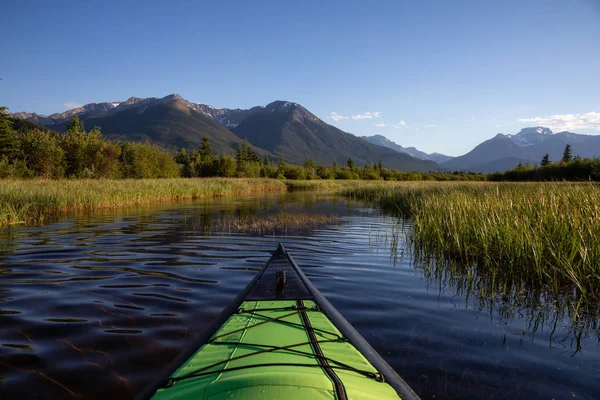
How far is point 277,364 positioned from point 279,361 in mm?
110

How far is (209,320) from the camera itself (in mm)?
4539

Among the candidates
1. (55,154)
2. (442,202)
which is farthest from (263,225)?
(55,154)

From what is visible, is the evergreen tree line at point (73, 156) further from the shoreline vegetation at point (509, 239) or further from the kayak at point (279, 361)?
the kayak at point (279, 361)

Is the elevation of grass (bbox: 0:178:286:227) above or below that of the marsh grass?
above

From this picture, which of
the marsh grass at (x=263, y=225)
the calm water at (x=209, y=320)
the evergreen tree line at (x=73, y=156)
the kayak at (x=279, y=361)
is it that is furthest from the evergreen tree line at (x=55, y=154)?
the kayak at (x=279, y=361)

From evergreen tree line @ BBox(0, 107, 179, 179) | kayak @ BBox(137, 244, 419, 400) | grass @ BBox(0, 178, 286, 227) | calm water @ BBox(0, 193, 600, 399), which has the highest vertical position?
evergreen tree line @ BBox(0, 107, 179, 179)

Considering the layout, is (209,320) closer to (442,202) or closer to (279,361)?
(279,361)

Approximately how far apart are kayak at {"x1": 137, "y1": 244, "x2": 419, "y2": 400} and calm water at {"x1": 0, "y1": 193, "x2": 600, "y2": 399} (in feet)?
3.21

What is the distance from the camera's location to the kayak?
1847 mm

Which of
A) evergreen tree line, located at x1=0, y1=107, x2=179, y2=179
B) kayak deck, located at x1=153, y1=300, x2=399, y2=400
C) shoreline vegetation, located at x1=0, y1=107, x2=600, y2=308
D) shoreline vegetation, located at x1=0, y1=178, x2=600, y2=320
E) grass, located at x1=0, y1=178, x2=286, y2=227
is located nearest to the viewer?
kayak deck, located at x1=153, y1=300, x2=399, y2=400

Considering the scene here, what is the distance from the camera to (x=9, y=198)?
535 inches

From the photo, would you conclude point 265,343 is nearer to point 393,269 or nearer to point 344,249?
point 393,269

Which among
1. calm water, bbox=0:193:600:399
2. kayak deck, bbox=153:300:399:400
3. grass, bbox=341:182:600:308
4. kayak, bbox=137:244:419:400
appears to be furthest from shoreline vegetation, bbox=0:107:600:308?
kayak deck, bbox=153:300:399:400

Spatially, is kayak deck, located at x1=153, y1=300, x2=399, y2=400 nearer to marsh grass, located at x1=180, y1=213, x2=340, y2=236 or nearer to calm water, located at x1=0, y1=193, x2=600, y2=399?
calm water, located at x1=0, y1=193, x2=600, y2=399
